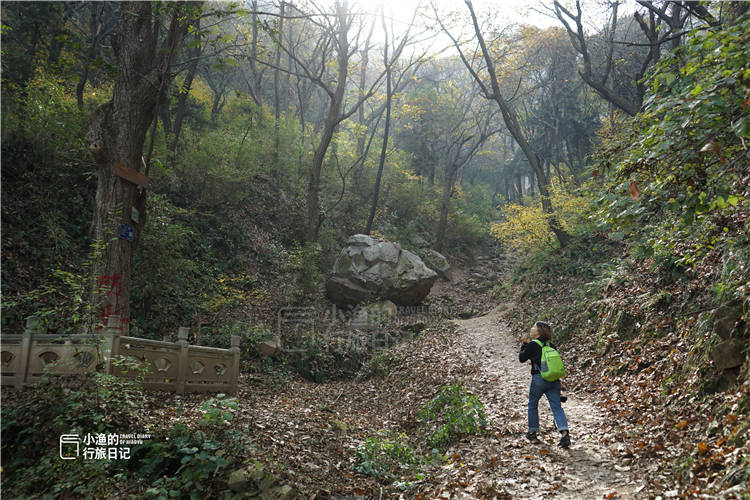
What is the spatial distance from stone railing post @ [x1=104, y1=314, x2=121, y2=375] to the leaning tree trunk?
105 cm

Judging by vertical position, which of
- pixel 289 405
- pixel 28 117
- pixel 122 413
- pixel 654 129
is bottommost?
pixel 289 405

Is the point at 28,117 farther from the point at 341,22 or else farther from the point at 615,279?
the point at 615,279

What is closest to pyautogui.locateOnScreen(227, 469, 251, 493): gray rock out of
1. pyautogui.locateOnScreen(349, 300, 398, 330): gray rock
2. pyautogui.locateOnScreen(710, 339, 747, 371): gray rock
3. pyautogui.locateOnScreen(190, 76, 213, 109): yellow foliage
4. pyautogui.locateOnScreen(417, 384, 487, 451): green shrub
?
pyautogui.locateOnScreen(417, 384, 487, 451): green shrub

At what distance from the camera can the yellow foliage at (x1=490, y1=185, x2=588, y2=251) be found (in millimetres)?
15031

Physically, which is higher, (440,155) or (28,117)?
(440,155)

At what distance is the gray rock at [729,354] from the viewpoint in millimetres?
4566

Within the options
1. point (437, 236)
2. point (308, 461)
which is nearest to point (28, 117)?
point (308, 461)

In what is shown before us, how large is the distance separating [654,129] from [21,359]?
852 cm

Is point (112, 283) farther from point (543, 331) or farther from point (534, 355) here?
point (543, 331)

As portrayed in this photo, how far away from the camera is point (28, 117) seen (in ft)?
33.7

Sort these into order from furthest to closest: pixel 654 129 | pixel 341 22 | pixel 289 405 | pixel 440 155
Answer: pixel 440 155 < pixel 341 22 < pixel 289 405 < pixel 654 129

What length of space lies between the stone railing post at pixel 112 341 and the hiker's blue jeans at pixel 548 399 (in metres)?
5.82

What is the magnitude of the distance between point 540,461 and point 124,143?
8.22 metres

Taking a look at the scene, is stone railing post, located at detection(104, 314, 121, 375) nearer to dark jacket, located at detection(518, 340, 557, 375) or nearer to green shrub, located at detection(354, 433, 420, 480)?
green shrub, located at detection(354, 433, 420, 480)
